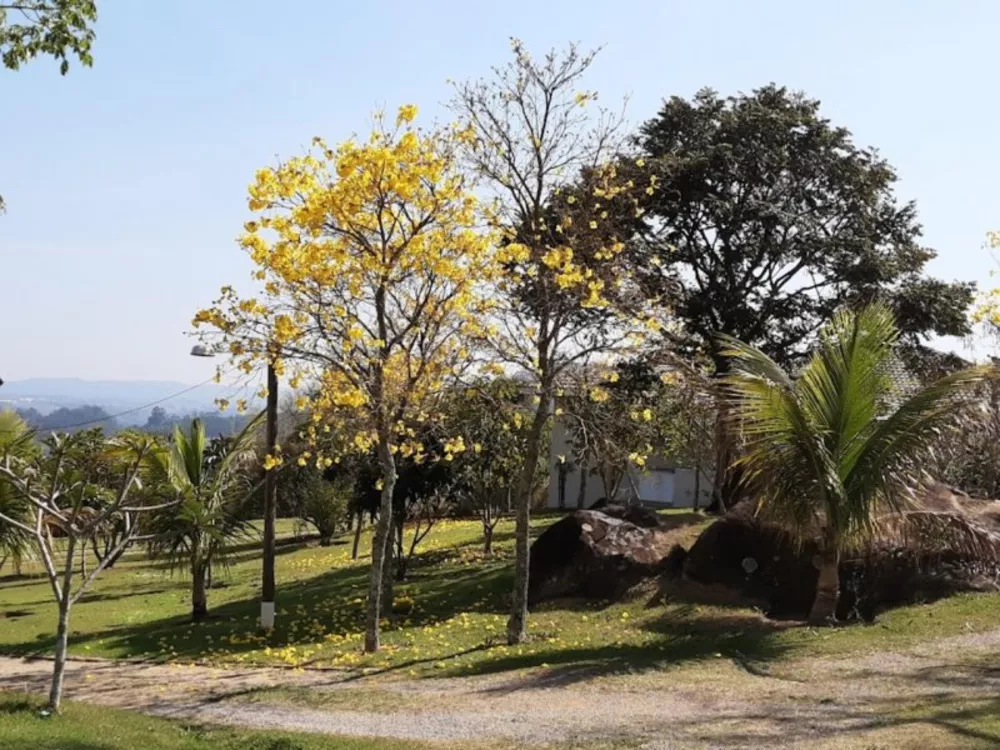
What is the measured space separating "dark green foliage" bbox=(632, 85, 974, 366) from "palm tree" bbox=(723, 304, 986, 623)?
938cm

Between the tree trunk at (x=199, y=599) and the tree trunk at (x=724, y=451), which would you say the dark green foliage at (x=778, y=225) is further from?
the tree trunk at (x=199, y=599)

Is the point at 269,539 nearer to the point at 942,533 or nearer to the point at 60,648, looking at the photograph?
the point at 60,648

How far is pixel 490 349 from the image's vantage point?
632 inches

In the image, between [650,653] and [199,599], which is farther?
[199,599]

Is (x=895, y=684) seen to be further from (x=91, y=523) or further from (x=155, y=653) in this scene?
(x=155, y=653)

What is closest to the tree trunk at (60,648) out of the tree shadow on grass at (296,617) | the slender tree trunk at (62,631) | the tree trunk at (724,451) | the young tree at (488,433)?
the slender tree trunk at (62,631)

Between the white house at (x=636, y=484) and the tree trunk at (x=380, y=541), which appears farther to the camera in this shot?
the white house at (x=636, y=484)

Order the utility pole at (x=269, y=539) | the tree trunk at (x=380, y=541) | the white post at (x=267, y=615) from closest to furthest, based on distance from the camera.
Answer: the tree trunk at (x=380, y=541) < the utility pole at (x=269, y=539) < the white post at (x=267, y=615)

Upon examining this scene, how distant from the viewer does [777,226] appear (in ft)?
80.4

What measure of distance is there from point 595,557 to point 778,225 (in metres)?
9.26

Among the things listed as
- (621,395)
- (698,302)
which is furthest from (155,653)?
(698,302)

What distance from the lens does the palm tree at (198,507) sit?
21.0 m

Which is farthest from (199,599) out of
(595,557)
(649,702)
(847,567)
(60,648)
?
(649,702)

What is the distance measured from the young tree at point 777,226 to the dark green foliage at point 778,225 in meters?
0.03
